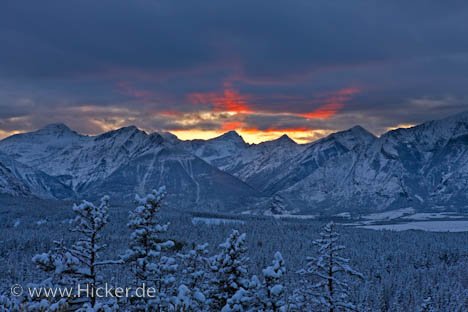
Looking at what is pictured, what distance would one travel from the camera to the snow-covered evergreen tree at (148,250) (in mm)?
24328

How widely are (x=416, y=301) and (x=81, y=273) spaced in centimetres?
15973

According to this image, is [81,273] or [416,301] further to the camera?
[416,301]

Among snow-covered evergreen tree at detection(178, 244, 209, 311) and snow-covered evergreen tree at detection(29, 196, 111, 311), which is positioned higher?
snow-covered evergreen tree at detection(29, 196, 111, 311)

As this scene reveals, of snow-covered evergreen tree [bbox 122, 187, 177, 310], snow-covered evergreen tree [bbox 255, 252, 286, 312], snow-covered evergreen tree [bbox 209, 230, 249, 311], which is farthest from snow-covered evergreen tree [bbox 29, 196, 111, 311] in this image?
snow-covered evergreen tree [bbox 255, 252, 286, 312]

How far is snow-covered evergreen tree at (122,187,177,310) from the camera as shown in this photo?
79.8ft

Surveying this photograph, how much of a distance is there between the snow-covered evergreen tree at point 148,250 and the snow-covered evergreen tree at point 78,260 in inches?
70.2

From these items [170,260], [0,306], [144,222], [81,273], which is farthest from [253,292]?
[0,306]

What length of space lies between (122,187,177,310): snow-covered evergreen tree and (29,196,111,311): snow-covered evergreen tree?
178cm

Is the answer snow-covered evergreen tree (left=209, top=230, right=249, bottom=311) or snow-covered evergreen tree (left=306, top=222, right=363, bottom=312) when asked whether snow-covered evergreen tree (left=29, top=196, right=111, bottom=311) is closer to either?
snow-covered evergreen tree (left=209, top=230, right=249, bottom=311)

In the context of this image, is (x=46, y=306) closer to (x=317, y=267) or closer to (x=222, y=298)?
(x=222, y=298)

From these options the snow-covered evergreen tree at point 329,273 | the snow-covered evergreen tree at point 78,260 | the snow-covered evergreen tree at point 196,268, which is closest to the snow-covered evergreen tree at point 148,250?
the snow-covered evergreen tree at point 78,260

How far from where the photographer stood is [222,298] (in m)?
27.7

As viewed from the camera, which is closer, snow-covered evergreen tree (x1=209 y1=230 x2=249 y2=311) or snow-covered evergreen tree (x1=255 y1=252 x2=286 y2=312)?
snow-covered evergreen tree (x1=255 y1=252 x2=286 y2=312)

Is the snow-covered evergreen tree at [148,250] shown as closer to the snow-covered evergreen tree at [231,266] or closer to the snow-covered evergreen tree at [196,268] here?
the snow-covered evergreen tree at [231,266]
